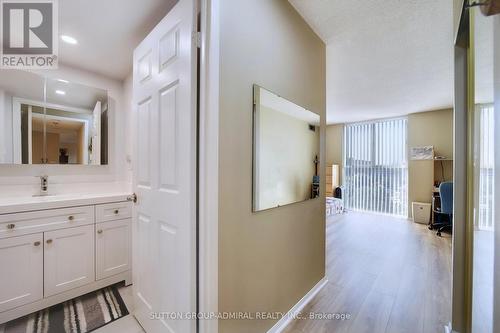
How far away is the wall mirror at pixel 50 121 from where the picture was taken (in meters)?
1.90

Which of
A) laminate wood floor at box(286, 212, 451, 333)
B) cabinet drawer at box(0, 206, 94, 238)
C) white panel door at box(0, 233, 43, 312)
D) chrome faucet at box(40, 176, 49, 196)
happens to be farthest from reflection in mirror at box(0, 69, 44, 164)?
laminate wood floor at box(286, 212, 451, 333)

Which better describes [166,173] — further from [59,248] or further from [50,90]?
[50,90]

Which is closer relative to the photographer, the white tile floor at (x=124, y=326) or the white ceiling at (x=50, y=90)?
the white tile floor at (x=124, y=326)

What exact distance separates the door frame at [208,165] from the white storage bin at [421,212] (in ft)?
17.7

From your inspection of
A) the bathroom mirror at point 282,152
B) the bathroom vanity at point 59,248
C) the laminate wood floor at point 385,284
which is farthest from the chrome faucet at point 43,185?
the laminate wood floor at point 385,284

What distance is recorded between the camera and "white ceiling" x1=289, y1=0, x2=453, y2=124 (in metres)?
1.67

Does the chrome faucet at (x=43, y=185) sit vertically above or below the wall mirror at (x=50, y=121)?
below

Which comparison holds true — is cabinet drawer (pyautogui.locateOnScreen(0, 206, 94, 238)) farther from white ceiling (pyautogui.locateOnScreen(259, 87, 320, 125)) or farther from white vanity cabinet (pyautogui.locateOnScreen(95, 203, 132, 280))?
white ceiling (pyautogui.locateOnScreen(259, 87, 320, 125))

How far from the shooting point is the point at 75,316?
1.64m

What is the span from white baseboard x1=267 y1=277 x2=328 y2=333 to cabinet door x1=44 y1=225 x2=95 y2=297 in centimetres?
170

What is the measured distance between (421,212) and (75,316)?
6.06 meters

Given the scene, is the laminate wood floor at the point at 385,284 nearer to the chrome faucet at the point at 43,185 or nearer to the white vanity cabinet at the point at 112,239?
the white vanity cabinet at the point at 112,239

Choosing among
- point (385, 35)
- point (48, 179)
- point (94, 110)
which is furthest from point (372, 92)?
point (48, 179)

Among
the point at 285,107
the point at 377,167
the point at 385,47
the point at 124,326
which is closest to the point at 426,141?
the point at 377,167
